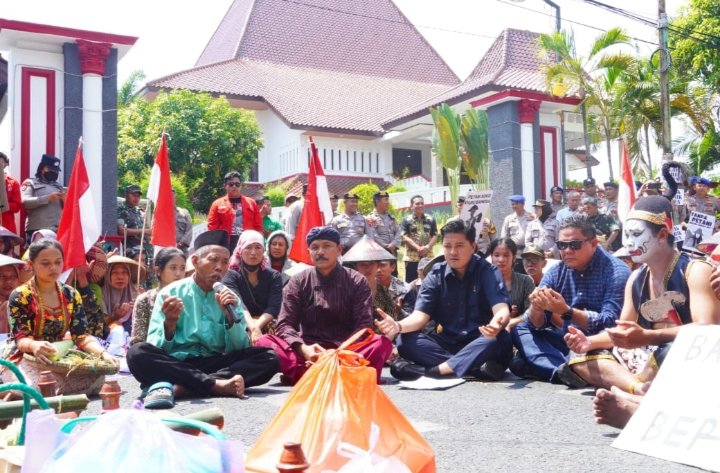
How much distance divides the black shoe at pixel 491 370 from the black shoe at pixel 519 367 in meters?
Answer: 0.19

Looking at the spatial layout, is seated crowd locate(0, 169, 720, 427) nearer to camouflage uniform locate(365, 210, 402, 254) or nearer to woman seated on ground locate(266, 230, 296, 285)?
woman seated on ground locate(266, 230, 296, 285)

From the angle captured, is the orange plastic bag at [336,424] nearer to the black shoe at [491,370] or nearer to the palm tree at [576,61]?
the black shoe at [491,370]

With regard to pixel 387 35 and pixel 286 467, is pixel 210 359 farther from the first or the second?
pixel 387 35

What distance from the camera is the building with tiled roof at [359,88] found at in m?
16.6

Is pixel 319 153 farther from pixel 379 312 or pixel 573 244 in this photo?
pixel 573 244

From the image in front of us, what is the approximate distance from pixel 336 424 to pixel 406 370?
3.52 m

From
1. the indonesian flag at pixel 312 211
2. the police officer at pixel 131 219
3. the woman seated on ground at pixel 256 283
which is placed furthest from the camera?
the police officer at pixel 131 219

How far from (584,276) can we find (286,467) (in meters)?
4.31

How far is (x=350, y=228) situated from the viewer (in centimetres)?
1122

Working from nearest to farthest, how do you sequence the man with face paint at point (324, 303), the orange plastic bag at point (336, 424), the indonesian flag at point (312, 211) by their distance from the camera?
the orange plastic bag at point (336, 424) → the man with face paint at point (324, 303) → the indonesian flag at point (312, 211)

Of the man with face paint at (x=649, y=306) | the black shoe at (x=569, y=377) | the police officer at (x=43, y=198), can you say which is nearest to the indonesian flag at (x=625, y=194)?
the black shoe at (x=569, y=377)

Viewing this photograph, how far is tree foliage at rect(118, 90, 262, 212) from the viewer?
21578 millimetres

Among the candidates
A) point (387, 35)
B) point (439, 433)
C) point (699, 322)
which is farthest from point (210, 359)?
point (387, 35)

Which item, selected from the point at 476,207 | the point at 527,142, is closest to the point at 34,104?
the point at 476,207
